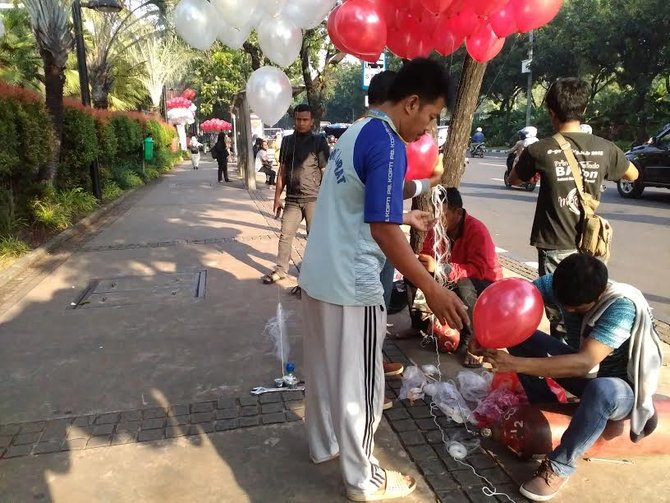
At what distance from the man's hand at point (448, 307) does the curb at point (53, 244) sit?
5.14 meters

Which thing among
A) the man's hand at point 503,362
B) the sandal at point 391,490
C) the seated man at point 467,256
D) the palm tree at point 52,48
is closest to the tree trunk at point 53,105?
the palm tree at point 52,48

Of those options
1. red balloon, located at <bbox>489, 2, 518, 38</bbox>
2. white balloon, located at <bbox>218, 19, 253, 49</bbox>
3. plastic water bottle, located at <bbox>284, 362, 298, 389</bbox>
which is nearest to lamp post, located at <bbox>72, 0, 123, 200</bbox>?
white balloon, located at <bbox>218, 19, 253, 49</bbox>

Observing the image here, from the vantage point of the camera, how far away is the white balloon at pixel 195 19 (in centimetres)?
348

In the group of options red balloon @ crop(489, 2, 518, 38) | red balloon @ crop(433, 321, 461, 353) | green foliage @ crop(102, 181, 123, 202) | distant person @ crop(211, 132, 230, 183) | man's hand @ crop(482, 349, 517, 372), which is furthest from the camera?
distant person @ crop(211, 132, 230, 183)

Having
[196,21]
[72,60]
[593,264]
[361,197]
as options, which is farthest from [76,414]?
[72,60]

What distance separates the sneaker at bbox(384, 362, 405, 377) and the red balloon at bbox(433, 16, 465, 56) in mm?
→ 2039

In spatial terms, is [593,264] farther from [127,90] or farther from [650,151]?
[127,90]

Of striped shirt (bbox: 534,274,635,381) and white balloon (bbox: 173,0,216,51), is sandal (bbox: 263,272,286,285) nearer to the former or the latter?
white balloon (bbox: 173,0,216,51)

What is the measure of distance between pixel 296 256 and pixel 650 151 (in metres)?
8.37

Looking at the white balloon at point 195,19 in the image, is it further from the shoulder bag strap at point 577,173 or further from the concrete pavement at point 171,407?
the shoulder bag strap at point 577,173

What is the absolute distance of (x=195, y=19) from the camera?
3502 mm

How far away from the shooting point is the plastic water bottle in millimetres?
3326

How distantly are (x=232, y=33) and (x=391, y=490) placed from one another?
303cm

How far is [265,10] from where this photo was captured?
345 cm
